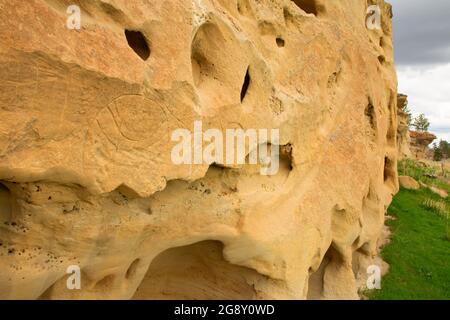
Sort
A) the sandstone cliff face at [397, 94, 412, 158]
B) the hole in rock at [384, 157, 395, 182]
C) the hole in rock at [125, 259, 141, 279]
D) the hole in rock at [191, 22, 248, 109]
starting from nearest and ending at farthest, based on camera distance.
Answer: the hole in rock at [191, 22, 248, 109], the hole in rock at [125, 259, 141, 279], the hole in rock at [384, 157, 395, 182], the sandstone cliff face at [397, 94, 412, 158]

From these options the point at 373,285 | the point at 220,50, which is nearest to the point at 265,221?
the point at 220,50

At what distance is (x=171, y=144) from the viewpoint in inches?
133

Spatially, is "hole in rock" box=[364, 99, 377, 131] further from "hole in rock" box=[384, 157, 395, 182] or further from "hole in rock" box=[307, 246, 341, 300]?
"hole in rock" box=[384, 157, 395, 182]

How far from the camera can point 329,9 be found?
19.4 ft

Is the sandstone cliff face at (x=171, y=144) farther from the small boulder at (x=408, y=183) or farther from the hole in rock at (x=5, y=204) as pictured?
the small boulder at (x=408, y=183)

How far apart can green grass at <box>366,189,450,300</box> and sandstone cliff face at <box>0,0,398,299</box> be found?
242cm

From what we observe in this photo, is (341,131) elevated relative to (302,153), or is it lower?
elevated

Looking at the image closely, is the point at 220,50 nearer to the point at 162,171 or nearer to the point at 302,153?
the point at 162,171

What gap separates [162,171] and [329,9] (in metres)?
4.08

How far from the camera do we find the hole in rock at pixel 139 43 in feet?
11.1

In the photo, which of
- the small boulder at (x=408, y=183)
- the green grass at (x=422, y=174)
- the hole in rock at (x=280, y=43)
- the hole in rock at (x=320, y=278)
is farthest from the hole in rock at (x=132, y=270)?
the green grass at (x=422, y=174)

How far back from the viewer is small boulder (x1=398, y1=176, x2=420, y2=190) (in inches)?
601

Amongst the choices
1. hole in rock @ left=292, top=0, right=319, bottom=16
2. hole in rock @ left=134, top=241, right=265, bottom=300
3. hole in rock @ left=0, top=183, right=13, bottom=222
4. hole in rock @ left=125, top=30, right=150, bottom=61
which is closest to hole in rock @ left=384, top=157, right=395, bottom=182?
hole in rock @ left=292, top=0, right=319, bottom=16

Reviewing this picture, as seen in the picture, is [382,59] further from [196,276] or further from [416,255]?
[196,276]
